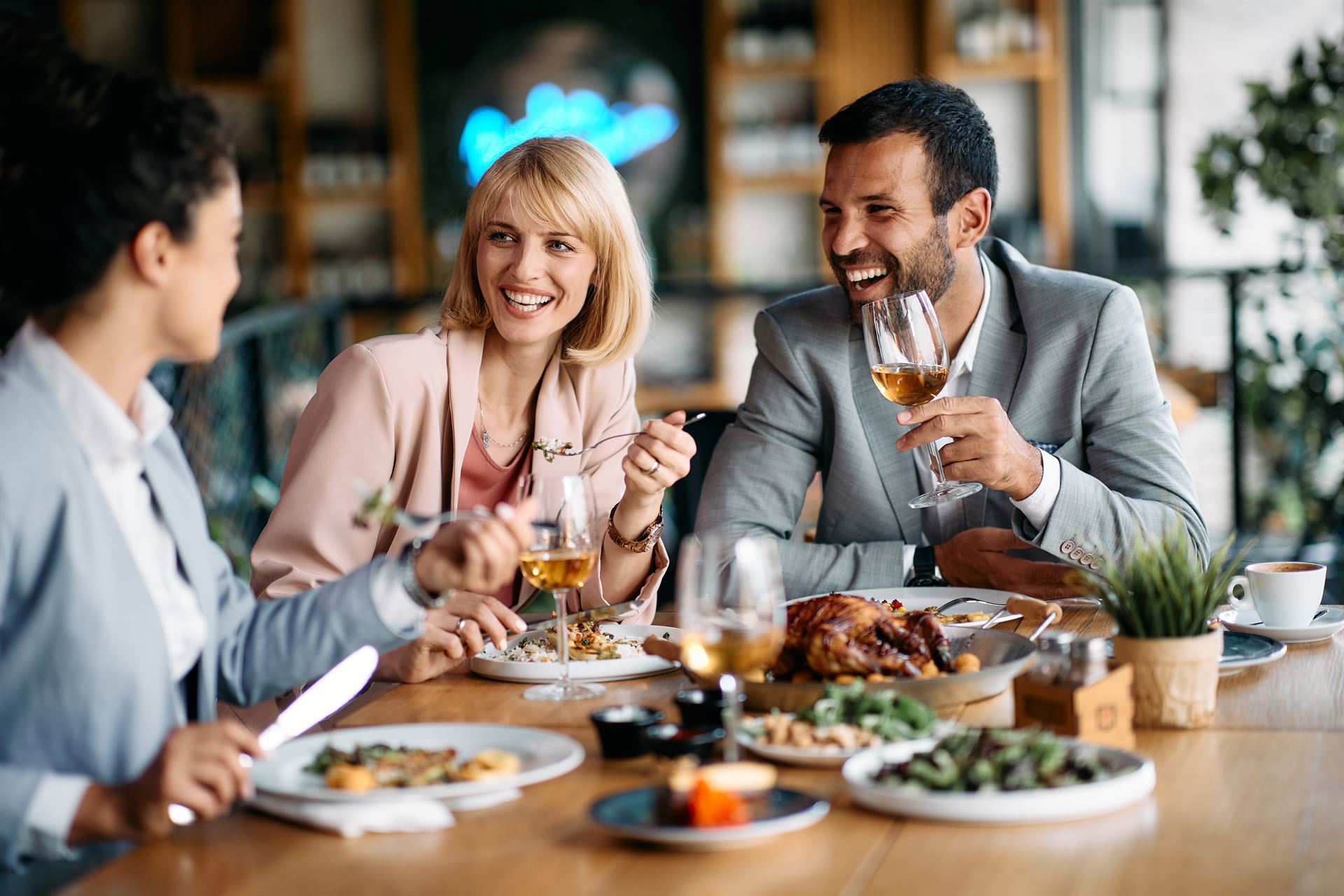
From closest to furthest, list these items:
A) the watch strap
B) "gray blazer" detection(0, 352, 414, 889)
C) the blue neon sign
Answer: "gray blazer" detection(0, 352, 414, 889), the watch strap, the blue neon sign

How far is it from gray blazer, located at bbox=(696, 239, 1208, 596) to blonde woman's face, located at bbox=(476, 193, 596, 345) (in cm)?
41

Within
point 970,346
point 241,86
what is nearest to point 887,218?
point 970,346

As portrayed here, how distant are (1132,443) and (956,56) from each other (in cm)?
513

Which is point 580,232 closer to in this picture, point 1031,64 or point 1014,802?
point 1014,802

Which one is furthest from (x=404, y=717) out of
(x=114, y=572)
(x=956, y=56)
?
(x=956, y=56)

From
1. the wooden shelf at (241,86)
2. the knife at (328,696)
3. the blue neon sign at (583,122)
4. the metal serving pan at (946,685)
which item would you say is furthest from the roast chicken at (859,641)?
the wooden shelf at (241,86)

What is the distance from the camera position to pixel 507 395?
2.41 metres

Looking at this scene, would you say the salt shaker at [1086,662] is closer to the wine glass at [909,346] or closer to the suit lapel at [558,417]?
the wine glass at [909,346]

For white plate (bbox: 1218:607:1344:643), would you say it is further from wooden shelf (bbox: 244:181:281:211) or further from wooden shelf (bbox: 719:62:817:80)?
wooden shelf (bbox: 244:181:281:211)

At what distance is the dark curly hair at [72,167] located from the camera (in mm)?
1278

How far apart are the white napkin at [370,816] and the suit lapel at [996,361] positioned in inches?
56.7

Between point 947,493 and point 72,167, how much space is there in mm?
1294

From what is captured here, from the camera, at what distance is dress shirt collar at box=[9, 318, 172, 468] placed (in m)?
1.31

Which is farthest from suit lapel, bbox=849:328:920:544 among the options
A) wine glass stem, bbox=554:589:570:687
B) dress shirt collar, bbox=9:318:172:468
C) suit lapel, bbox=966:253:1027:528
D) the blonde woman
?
dress shirt collar, bbox=9:318:172:468
